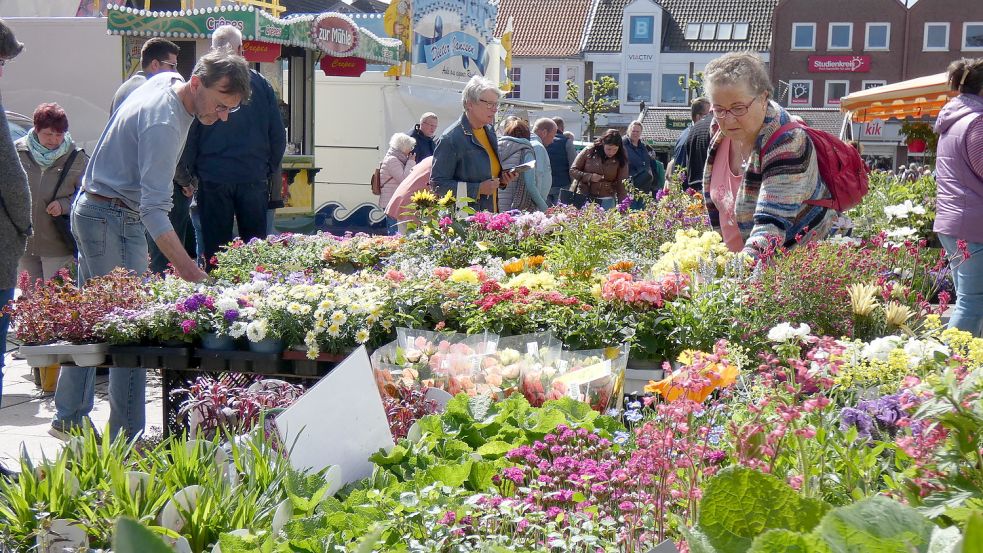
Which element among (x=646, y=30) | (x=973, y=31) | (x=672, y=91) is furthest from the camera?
(x=672, y=91)

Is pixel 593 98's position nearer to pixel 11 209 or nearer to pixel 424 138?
pixel 424 138

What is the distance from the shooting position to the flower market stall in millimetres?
1392

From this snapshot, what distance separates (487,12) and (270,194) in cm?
1190

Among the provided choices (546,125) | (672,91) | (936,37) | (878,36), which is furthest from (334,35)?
(936,37)

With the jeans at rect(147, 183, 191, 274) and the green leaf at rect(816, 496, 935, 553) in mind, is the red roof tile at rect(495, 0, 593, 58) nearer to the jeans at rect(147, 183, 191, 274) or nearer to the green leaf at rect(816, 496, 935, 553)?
the jeans at rect(147, 183, 191, 274)

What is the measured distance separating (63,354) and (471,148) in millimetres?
3343

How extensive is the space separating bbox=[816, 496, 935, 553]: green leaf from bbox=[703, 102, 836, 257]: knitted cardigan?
251 cm

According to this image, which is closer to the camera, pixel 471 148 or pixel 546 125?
pixel 471 148

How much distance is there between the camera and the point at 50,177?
610cm

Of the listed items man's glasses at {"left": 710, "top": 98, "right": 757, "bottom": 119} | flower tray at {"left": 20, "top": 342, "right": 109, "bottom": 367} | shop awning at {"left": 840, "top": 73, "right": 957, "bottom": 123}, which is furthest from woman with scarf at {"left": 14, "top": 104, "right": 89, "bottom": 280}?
shop awning at {"left": 840, "top": 73, "right": 957, "bottom": 123}

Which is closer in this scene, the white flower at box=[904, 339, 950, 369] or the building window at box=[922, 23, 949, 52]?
the white flower at box=[904, 339, 950, 369]

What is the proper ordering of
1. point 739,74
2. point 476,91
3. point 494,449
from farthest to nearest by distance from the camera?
point 476,91 < point 739,74 < point 494,449

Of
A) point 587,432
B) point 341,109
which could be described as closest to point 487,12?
point 341,109

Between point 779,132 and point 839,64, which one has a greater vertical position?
point 839,64
